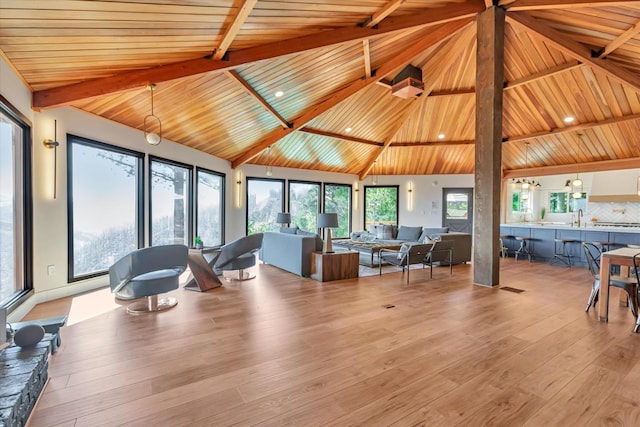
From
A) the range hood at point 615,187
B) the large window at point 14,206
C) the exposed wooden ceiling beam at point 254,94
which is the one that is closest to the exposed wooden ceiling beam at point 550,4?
the exposed wooden ceiling beam at point 254,94

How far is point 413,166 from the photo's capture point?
1101 centimetres

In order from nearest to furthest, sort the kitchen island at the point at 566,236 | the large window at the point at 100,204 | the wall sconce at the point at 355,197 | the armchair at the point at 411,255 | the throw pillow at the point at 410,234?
the large window at the point at 100,204 → the armchair at the point at 411,255 → the kitchen island at the point at 566,236 → the throw pillow at the point at 410,234 → the wall sconce at the point at 355,197

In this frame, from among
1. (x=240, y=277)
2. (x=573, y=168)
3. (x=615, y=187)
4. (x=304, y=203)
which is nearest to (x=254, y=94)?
(x=240, y=277)

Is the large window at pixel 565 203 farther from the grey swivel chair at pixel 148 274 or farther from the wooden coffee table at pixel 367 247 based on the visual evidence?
the grey swivel chair at pixel 148 274

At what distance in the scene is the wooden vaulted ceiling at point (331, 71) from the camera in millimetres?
3055

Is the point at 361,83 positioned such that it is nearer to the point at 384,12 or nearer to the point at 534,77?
the point at 384,12

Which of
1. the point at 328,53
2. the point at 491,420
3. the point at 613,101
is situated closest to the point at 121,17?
the point at 328,53

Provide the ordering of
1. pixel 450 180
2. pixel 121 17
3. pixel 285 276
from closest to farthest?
1. pixel 121 17
2. pixel 285 276
3. pixel 450 180

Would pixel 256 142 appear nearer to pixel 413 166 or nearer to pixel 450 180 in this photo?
pixel 413 166

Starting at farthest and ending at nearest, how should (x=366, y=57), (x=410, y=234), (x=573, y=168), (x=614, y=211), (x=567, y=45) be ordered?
1. (x=614, y=211)
2. (x=573, y=168)
3. (x=410, y=234)
4. (x=366, y=57)
5. (x=567, y=45)

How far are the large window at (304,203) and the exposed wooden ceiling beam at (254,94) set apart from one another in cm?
331

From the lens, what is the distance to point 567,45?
15.5 feet

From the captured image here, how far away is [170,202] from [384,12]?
17.0 ft

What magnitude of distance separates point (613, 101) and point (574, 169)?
2.90 metres
